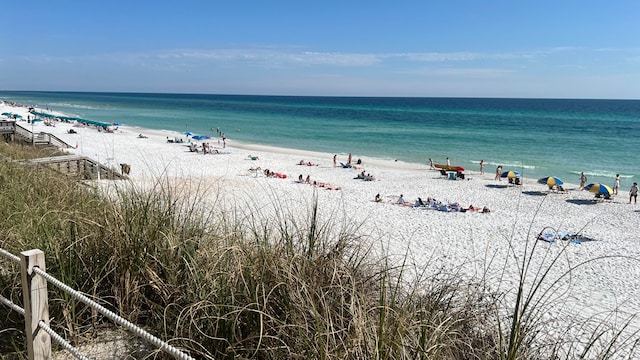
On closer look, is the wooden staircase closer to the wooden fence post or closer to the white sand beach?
the white sand beach

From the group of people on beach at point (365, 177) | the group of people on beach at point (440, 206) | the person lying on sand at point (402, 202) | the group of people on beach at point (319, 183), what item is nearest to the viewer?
the group of people on beach at point (440, 206)

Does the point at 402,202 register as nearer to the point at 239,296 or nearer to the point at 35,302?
the point at 239,296

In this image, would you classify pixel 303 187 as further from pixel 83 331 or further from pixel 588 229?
pixel 83 331

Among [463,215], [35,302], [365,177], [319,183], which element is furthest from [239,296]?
[365,177]

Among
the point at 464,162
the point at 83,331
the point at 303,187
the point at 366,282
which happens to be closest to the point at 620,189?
the point at 464,162

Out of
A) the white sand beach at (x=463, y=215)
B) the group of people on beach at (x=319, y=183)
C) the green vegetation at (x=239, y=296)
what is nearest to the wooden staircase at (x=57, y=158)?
the white sand beach at (x=463, y=215)

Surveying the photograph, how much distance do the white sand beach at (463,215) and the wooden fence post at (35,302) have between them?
1.73 metres

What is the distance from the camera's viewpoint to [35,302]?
7.39ft

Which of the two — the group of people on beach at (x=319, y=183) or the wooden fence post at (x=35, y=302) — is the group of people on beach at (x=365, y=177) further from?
the wooden fence post at (x=35, y=302)

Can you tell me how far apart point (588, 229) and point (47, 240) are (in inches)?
552

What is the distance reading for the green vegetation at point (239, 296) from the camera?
2.26 metres

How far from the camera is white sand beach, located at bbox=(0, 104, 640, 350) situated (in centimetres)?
770

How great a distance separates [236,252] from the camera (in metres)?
3.07

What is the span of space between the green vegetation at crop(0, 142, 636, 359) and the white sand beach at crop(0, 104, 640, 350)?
49cm
